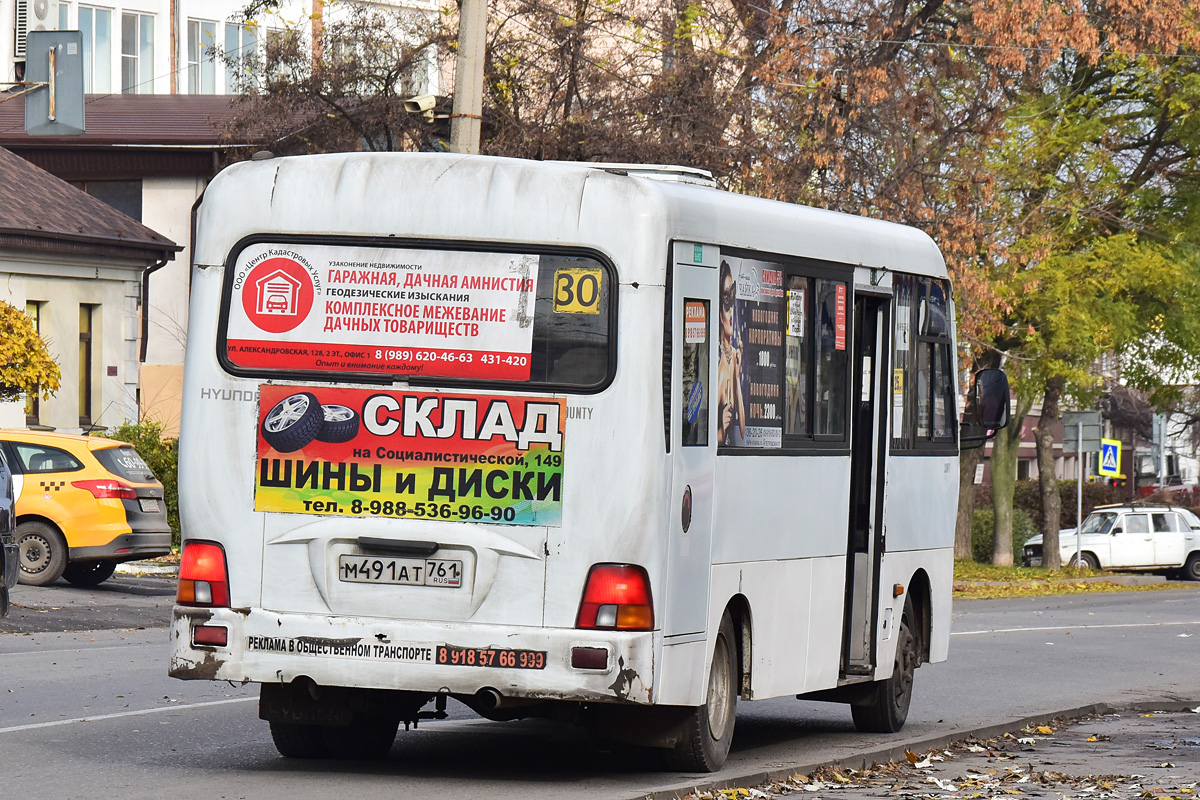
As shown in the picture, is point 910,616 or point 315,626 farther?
point 910,616

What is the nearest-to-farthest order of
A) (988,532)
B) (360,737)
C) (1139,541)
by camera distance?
(360,737), (1139,541), (988,532)

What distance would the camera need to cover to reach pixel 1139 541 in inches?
1825

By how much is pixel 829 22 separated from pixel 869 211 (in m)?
3.46

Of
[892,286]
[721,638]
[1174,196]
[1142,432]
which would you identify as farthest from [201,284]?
[1142,432]

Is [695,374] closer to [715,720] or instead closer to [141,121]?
[715,720]

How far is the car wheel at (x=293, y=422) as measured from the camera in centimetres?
953

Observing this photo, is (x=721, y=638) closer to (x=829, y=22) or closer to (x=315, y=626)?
(x=315, y=626)

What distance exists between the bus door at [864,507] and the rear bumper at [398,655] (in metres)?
3.09

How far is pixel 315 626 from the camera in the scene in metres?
9.34

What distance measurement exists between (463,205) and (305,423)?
3.99ft

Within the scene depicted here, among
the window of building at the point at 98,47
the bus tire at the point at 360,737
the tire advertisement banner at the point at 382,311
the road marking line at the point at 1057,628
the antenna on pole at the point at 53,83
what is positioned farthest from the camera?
the window of building at the point at 98,47

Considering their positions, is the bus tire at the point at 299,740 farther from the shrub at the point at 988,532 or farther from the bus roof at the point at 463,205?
the shrub at the point at 988,532

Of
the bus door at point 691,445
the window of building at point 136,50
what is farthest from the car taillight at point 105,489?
the window of building at point 136,50

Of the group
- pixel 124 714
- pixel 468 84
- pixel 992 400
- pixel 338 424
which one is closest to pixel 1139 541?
pixel 468 84
